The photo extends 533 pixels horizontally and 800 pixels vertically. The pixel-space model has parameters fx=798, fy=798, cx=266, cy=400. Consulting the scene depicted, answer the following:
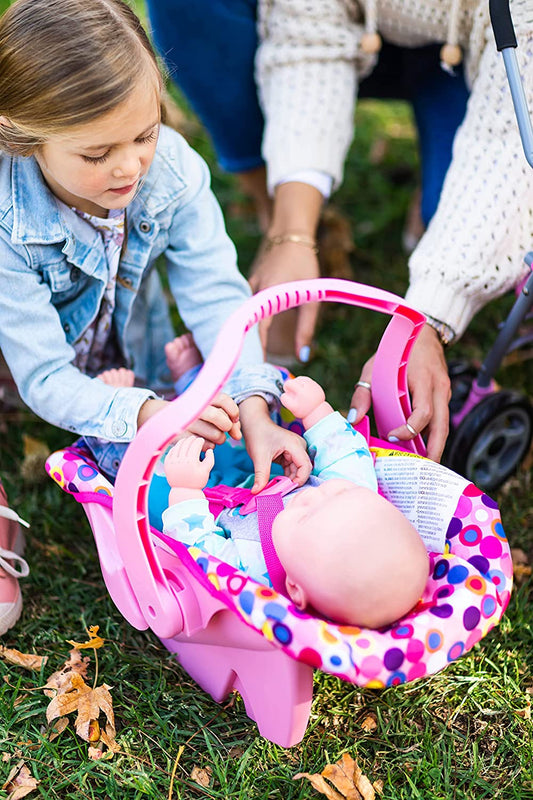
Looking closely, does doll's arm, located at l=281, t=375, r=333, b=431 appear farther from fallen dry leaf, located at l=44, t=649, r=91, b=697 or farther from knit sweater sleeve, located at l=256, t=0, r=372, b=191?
knit sweater sleeve, located at l=256, t=0, r=372, b=191

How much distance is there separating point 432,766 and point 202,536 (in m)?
0.56

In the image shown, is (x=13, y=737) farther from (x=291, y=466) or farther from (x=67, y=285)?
(x=67, y=285)

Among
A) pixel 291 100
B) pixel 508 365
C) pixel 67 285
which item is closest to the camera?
pixel 67 285

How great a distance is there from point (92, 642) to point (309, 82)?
4.65ft

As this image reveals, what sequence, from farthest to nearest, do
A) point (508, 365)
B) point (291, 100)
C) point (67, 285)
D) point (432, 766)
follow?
point (508, 365) → point (291, 100) → point (67, 285) → point (432, 766)

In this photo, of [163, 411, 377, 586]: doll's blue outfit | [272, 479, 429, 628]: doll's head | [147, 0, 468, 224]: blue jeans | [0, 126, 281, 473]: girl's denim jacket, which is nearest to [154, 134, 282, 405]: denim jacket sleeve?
[0, 126, 281, 473]: girl's denim jacket

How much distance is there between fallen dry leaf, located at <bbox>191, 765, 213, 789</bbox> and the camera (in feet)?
4.38

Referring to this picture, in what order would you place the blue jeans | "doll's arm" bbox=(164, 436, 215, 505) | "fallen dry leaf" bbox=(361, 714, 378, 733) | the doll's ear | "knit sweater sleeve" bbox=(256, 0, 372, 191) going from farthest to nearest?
the blue jeans → "knit sweater sleeve" bbox=(256, 0, 372, 191) → "fallen dry leaf" bbox=(361, 714, 378, 733) → "doll's arm" bbox=(164, 436, 215, 505) → the doll's ear

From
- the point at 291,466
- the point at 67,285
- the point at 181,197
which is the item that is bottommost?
the point at 291,466

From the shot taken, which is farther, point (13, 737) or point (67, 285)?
point (67, 285)

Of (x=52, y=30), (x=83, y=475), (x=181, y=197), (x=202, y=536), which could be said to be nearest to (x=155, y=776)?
(x=202, y=536)

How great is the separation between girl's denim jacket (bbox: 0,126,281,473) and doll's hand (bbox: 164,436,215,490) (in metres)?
0.16

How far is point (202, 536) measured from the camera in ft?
4.35

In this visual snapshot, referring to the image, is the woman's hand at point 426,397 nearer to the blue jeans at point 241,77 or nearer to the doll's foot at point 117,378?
the doll's foot at point 117,378
